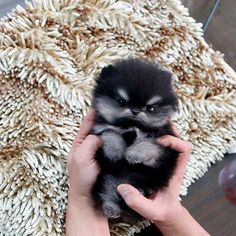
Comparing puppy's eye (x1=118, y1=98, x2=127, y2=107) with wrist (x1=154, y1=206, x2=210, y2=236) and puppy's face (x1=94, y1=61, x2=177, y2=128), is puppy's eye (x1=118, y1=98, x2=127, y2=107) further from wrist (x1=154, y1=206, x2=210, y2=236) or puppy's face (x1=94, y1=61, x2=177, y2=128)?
wrist (x1=154, y1=206, x2=210, y2=236)

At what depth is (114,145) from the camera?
39.3 inches

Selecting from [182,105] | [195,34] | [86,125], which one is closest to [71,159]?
[86,125]

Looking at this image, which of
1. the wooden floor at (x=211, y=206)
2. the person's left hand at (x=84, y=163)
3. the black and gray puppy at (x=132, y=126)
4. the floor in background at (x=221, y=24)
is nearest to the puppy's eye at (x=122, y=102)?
the black and gray puppy at (x=132, y=126)

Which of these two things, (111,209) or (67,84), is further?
(67,84)

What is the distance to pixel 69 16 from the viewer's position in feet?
4.54

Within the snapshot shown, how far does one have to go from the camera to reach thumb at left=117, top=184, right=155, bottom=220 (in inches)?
39.2

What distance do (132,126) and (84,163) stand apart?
0.13 m

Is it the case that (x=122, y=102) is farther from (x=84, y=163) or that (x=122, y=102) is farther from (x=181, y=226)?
(x=181, y=226)

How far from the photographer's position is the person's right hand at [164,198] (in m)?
1.00

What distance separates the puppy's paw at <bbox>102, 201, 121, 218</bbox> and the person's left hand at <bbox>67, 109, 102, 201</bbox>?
0.16 feet

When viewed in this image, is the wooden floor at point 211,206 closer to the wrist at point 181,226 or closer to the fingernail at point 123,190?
the wrist at point 181,226

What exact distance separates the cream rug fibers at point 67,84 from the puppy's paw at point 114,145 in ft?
0.80

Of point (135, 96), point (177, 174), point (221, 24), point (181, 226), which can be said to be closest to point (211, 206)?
point (181, 226)

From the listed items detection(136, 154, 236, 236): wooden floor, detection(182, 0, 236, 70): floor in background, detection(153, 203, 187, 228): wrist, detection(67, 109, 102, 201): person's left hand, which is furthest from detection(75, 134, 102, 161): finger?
detection(182, 0, 236, 70): floor in background
